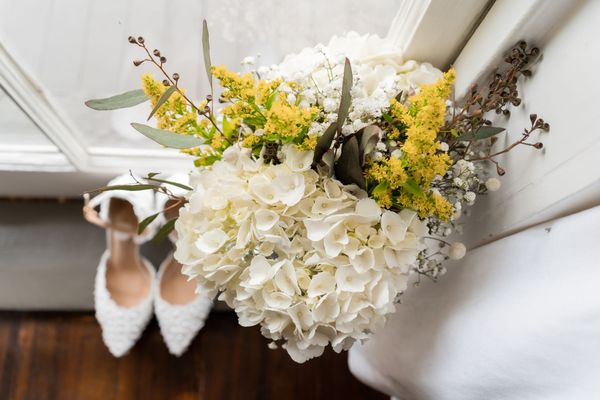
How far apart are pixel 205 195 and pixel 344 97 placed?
0.18 m

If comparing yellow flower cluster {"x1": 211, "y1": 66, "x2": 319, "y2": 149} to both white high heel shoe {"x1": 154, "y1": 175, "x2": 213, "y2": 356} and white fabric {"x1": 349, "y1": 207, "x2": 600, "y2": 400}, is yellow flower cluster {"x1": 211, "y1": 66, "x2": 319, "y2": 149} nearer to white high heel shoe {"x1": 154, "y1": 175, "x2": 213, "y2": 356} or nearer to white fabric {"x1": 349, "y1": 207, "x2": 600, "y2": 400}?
white fabric {"x1": 349, "y1": 207, "x2": 600, "y2": 400}

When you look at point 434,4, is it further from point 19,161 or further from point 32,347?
point 32,347

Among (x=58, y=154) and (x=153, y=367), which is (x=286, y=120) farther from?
(x=153, y=367)

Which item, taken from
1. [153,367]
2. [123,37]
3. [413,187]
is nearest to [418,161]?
[413,187]

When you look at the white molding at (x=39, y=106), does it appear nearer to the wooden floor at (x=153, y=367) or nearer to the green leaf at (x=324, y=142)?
the wooden floor at (x=153, y=367)

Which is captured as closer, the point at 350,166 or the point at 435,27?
the point at 350,166

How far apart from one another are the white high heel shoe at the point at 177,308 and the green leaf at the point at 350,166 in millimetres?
735

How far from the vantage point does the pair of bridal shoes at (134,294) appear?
4.03 feet

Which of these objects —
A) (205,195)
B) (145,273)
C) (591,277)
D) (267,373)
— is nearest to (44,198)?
(145,273)

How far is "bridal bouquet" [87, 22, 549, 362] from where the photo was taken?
54cm

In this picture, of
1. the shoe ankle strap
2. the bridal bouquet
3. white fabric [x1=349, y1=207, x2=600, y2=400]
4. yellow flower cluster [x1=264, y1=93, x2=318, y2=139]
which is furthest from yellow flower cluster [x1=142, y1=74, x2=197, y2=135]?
the shoe ankle strap

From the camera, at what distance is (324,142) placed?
0.55 meters

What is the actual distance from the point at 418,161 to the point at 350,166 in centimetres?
7

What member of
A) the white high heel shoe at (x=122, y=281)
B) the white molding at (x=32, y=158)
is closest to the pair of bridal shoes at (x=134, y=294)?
the white high heel shoe at (x=122, y=281)
